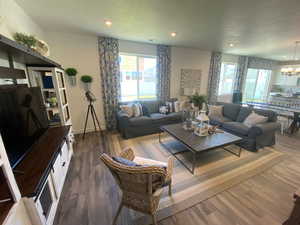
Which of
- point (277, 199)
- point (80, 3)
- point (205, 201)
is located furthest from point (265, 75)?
point (80, 3)

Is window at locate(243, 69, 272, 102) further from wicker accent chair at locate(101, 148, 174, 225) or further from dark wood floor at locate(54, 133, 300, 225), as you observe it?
wicker accent chair at locate(101, 148, 174, 225)

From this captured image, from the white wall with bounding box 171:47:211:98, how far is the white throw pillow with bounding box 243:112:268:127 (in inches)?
95.7

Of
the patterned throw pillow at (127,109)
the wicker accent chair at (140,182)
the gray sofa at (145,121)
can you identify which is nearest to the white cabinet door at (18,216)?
the wicker accent chair at (140,182)

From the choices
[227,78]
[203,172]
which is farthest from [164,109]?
[227,78]

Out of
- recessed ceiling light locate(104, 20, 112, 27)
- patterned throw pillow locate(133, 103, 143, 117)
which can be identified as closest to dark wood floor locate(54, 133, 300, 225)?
patterned throw pillow locate(133, 103, 143, 117)

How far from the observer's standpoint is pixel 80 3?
196cm

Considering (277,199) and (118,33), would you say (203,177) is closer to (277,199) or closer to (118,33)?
(277,199)

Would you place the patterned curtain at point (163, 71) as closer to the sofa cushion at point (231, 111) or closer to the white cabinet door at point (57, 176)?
the sofa cushion at point (231, 111)

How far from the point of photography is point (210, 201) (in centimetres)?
167

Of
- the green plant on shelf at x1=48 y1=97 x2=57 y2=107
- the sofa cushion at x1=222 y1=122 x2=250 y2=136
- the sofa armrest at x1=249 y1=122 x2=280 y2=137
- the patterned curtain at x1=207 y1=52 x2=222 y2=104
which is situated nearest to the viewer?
the green plant on shelf at x1=48 y1=97 x2=57 y2=107

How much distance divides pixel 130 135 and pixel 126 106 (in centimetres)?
85

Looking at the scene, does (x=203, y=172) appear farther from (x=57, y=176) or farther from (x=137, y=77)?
(x=137, y=77)

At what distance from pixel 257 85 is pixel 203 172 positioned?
25.7ft

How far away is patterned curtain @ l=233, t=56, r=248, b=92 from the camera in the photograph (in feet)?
20.2
